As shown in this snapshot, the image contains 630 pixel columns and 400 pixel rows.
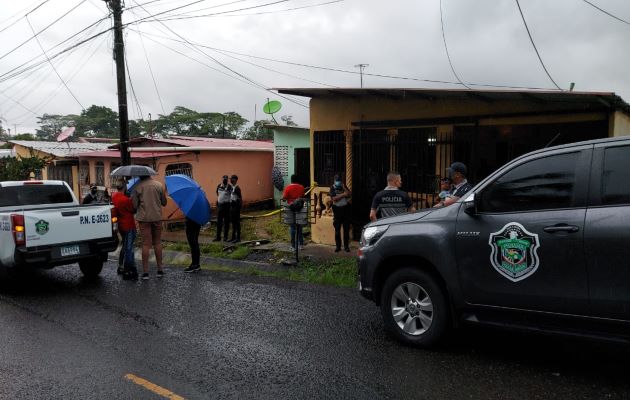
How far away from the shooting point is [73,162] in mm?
20500

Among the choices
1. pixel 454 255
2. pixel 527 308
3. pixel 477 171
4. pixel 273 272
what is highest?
pixel 477 171

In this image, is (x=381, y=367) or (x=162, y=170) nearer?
(x=381, y=367)

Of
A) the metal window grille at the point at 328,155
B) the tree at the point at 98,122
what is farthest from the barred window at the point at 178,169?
the tree at the point at 98,122

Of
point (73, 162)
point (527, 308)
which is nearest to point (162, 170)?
point (73, 162)

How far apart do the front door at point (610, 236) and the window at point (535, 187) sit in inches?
8.2

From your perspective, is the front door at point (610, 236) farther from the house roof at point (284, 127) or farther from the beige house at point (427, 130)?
the house roof at point (284, 127)

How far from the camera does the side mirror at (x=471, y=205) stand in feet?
14.7

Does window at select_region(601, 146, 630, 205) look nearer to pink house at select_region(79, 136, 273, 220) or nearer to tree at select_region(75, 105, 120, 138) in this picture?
pink house at select_region(79, 136, 273, 220)

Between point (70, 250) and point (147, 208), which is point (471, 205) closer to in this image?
point (147, 208)

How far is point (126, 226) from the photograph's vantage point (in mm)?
8633

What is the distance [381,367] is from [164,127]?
140 ft

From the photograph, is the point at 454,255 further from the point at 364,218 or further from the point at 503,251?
the point at 364,218

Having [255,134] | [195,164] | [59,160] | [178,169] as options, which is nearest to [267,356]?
[178,169]

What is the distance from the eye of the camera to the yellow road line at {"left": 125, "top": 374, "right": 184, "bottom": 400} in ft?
13.0
